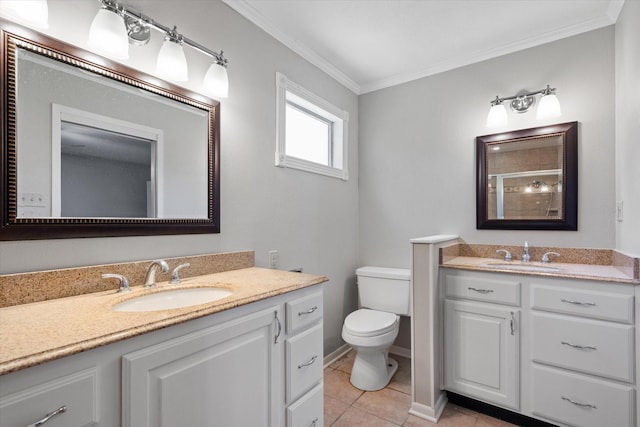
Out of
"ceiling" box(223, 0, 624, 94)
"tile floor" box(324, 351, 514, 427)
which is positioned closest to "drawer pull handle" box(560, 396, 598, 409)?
"tile floor" box(324, 351, 514, 427)

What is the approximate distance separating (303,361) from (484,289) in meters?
1.19

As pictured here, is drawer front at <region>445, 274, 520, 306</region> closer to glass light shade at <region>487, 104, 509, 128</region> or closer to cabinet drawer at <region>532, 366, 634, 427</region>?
cabinet drawer at <region>532, 366, 634, 427</region>

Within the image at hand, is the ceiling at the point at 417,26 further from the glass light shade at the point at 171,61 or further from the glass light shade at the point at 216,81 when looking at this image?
the glass light shade at the point at 171,61

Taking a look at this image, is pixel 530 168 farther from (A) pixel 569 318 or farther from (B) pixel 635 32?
(A) pixel 569 318

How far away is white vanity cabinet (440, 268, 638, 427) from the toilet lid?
0.38 metres

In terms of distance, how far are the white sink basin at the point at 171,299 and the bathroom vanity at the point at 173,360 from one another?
3 centimetres

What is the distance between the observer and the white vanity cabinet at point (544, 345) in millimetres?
1493

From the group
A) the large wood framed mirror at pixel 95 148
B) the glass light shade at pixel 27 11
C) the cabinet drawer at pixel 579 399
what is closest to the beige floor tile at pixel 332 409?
the cabinet drawer at pixel 579 399

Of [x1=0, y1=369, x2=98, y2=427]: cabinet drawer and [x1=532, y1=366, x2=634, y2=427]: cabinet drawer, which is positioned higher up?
[x1=0, y1=369, x2=98, y2=427]: cabinet drawer

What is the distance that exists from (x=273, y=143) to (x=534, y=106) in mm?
1846

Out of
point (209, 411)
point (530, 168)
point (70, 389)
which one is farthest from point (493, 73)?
point (70, 389)

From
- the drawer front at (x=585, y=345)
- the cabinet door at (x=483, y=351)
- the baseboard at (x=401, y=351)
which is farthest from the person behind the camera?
the baseboard at (x=401, y=351)

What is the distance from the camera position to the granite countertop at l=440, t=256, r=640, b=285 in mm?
1537

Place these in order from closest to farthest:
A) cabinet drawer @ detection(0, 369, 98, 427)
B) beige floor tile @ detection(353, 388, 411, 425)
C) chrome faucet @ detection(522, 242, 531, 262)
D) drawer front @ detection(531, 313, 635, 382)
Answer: cabinet drawer @ detection(0, 369, 98, 427) < drawer front @ detection(531, 313, 635, 382) < beige floor tile @ detection(353, 388, 411, 425) < chrome faucet @ detection(522, 242, 531, 262)
